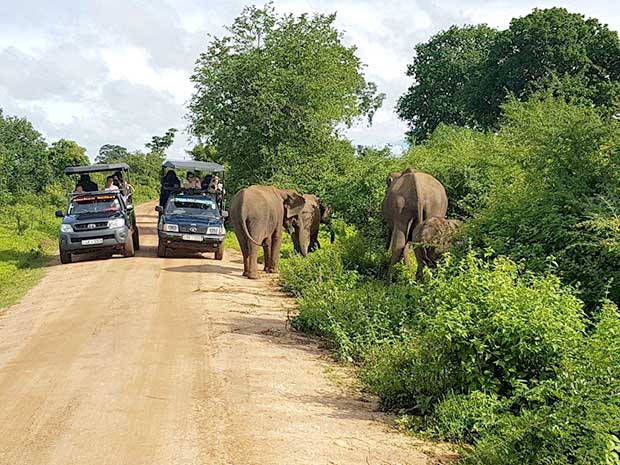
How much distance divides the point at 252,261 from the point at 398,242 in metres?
4.08

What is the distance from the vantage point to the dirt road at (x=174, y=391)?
6.99 metres

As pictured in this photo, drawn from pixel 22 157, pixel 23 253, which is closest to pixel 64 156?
pixel 22 157

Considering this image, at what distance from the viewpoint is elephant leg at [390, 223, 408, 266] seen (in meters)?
16.8

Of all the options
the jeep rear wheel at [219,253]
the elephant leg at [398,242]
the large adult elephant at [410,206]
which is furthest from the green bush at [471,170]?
the jeep rear wheel at [219,253]

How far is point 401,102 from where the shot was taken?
59406mm

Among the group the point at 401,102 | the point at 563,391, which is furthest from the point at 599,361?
the point at 401,102

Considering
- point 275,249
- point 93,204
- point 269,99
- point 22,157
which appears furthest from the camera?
point 22,157

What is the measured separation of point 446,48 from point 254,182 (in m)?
31.2

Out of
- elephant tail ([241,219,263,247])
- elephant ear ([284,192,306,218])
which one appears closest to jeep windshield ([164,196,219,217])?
elephant ear ([284,192,306,218])

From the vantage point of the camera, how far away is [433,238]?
48.6 ft

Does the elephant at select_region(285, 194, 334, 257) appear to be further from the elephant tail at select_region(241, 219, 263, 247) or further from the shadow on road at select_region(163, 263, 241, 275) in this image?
the elephant tail at select_region(241, 219, 263, 247)

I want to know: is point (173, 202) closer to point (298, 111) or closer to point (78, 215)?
point (78, 215)

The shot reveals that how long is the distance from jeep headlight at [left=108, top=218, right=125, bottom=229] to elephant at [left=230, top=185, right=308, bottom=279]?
12.2ft

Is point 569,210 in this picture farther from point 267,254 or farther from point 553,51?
point 553,51
